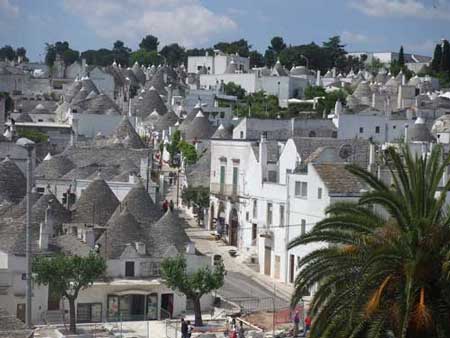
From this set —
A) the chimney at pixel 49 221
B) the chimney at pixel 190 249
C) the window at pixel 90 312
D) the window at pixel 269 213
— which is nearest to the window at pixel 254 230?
the window at pixel 269 213

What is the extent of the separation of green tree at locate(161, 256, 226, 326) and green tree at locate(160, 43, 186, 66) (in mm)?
129433

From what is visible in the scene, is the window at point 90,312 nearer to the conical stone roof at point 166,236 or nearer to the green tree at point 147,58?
the conical stone roof at point 166,236

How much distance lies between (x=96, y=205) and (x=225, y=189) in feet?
26.8

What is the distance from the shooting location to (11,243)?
1336 inches

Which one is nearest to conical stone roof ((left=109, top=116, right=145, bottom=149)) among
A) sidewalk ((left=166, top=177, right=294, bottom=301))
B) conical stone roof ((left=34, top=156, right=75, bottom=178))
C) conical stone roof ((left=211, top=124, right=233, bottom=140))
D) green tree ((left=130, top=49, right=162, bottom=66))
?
conical stone roof ((left=211, top=124, right=233, bottom=140))

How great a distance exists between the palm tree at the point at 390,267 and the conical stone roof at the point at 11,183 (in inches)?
1054

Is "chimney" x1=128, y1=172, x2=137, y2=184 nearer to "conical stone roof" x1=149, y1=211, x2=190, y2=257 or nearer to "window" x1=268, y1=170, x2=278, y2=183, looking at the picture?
"window" x1=268, y1=170, x2=278, y2=183

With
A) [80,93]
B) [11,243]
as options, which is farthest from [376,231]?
[80,93]

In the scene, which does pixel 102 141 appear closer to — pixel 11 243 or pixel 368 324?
pixel 11 243

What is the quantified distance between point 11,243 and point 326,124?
30269mm

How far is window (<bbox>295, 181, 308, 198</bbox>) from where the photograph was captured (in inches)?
1503

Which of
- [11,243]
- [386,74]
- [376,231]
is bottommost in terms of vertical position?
[11,243]

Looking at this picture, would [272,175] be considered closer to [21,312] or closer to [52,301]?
[52,301]

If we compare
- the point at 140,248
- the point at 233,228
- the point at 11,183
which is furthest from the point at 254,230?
the point at 11,183
